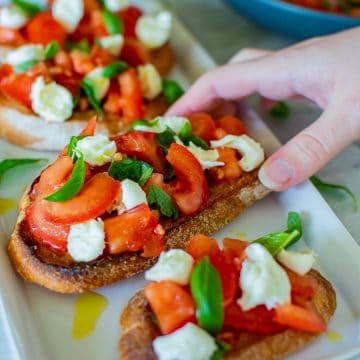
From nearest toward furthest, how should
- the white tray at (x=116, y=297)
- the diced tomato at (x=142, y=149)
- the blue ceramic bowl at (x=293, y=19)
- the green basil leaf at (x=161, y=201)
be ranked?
the white tray at (x=116, y=297)
the green basil leaf at (x=161, y=201)
the diced tomato at (x=142, y=149)
the blue ceramic bowl at (x=293, y=19)

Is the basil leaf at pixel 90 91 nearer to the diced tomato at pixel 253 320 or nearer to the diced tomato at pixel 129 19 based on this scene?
the diced tomato at pixel 129 19

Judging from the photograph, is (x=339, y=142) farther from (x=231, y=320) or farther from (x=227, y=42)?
(x=227, y=42)

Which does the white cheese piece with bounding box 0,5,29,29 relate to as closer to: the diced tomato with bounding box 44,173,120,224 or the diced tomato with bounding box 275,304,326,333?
the diced tomato with bounding box 44,173,120,224

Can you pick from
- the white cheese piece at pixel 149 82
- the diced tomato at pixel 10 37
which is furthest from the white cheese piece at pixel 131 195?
the diced tomato at pixel 10 37

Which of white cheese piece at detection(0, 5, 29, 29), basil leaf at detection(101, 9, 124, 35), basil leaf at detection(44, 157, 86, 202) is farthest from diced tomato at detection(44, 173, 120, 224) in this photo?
white cheese piece at detection(0, 5, 29, 29)

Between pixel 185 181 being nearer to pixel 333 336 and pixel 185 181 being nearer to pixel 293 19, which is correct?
pixel 333 336

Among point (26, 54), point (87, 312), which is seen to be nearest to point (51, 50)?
point (26, 54)

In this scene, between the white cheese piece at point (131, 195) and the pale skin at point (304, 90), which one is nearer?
the white cheese piece at point (131, 195)
